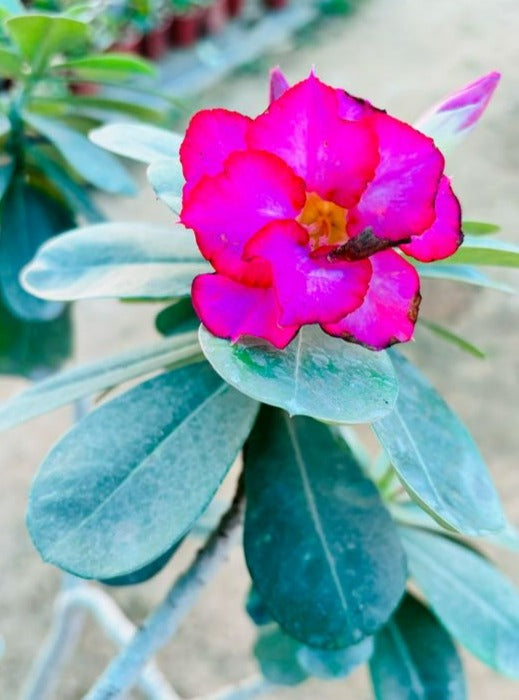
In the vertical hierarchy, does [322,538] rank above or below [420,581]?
above

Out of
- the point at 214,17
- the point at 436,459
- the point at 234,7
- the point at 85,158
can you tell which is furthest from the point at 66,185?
the point at 234,7

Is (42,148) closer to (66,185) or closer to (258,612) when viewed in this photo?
(66,185)

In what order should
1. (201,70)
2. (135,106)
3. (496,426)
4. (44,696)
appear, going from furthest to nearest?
(201,70)
(496,426)
(44,696)
(135,106)

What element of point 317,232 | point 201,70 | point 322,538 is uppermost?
point 317,232

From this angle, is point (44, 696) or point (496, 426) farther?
point (496, 426)

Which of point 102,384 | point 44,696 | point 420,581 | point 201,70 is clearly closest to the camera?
point 102,384

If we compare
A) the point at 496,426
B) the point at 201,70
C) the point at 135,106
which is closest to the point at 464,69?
the point at 201,70

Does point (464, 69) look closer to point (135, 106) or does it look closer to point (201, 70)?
point (201, 70)
